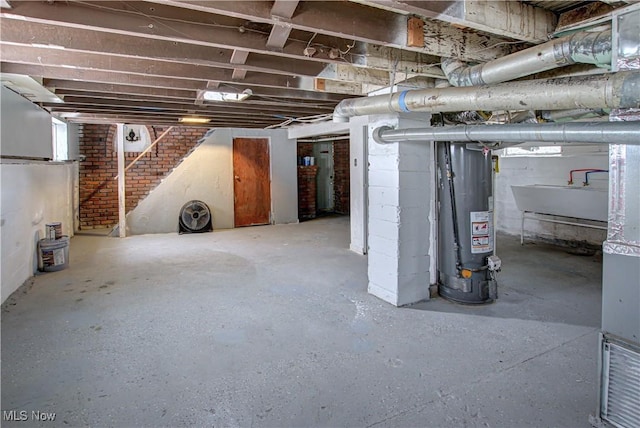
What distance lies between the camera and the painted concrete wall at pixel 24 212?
353 cm

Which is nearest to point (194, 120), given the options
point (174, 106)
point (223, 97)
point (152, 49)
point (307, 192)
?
point (174, 106)

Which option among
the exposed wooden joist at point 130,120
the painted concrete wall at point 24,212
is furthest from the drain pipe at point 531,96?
the exposed wooden joist at point 130,120

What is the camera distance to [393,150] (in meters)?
3.33

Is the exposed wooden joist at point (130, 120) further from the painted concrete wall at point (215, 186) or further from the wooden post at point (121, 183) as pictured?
the painted concrete wall at point (215, 186)

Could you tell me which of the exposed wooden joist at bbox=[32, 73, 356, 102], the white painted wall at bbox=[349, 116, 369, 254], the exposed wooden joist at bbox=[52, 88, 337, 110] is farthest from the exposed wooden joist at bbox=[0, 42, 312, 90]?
the white painted wall at bbox=[349, 116, 369, 254]

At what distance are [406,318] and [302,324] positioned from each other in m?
0.82

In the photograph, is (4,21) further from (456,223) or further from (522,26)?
(456,223)

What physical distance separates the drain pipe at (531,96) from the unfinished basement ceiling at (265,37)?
233 mm

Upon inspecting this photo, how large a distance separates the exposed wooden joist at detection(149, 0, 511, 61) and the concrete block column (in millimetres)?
975

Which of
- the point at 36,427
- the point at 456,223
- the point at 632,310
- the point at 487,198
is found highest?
the point at 487,198

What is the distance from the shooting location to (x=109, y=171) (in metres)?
7.65

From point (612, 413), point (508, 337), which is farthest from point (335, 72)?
point (612, 413)

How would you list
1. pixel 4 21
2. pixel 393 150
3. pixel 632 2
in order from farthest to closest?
1. pixel 393 150
2. pixel 4 21
3. pixel 632 2

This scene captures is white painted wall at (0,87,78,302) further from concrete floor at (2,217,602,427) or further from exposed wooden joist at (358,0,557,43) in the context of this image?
exposed wooden joist at (358,0,557,43)
